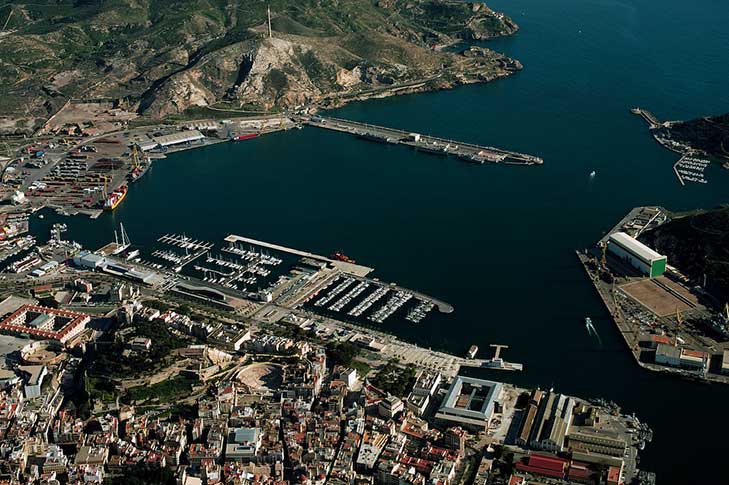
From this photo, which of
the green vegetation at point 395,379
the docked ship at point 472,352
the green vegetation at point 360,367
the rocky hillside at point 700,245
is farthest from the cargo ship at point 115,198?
the rocky hillside at point 700,245

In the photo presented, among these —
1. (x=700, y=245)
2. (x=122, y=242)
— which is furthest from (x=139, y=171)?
(x=700, y=245)

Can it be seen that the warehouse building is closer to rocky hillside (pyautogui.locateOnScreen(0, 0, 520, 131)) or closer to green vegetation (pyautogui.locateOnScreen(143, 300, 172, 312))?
green vegetation (pyautogui.locateOnScreen(143, 300, 172, 312))

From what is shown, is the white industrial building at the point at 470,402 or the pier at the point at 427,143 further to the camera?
the pier at the point at 427,143

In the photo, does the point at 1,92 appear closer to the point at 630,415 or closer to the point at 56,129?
the point at 56,129

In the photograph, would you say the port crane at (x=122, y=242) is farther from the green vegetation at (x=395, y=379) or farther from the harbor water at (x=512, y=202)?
the green vegetation at (x=395, y=379)

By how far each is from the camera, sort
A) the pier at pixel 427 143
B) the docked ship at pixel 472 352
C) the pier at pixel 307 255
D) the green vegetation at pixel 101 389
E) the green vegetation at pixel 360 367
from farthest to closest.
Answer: the pier at pixel 427 143, the pier at pixel 307 255, the docked ship at pixel 472 352, the green vegetation at pixel 360 367, the green vegetation at pixel 101 389

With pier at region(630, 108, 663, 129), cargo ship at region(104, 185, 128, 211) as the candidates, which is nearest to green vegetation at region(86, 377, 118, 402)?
cargo ship at region(104, 185, 128, 211)
